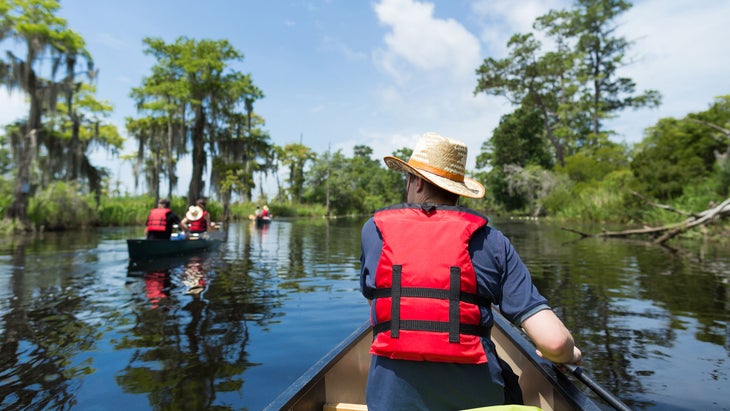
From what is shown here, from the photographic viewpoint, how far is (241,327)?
5.66 m

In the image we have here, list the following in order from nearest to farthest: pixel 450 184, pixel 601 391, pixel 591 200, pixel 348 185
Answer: pixel 450 184, pixel 601 391, pixel 591 200, pixel 348 185

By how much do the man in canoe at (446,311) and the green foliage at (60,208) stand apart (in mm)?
24397

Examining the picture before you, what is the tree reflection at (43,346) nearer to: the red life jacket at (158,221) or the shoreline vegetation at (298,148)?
the red life jacket at (158,221)

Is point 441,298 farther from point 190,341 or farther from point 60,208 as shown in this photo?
point 60,208

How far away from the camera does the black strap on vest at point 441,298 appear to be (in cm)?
169

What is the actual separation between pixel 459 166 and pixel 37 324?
6317 mm

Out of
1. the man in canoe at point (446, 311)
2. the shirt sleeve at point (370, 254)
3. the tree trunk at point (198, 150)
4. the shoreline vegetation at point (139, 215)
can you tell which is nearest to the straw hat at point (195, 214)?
the shoreline vegetation at point (139, 215)


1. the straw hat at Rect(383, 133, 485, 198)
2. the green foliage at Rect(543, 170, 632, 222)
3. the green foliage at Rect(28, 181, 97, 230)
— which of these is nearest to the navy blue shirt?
the straw hat at Rect(383, 133, 485, 198)

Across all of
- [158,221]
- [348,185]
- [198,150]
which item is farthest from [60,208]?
[348,185]

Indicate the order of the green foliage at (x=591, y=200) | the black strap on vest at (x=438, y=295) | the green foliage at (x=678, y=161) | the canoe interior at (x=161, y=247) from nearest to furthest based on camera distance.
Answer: the black strap on vest at (x=438, y=295), the canoe interior at (x=161, y=247), the green foliage at (x=678, y=161), the green foliage at (x=591, y=200)

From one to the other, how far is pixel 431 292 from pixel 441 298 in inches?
1.8

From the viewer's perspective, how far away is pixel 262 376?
409 cm

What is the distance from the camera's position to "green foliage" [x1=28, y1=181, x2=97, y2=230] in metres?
20.8

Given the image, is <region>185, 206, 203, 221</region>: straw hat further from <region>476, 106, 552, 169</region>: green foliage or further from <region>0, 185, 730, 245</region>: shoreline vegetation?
<region>476, 106, 552, 169</region>: green foliage
